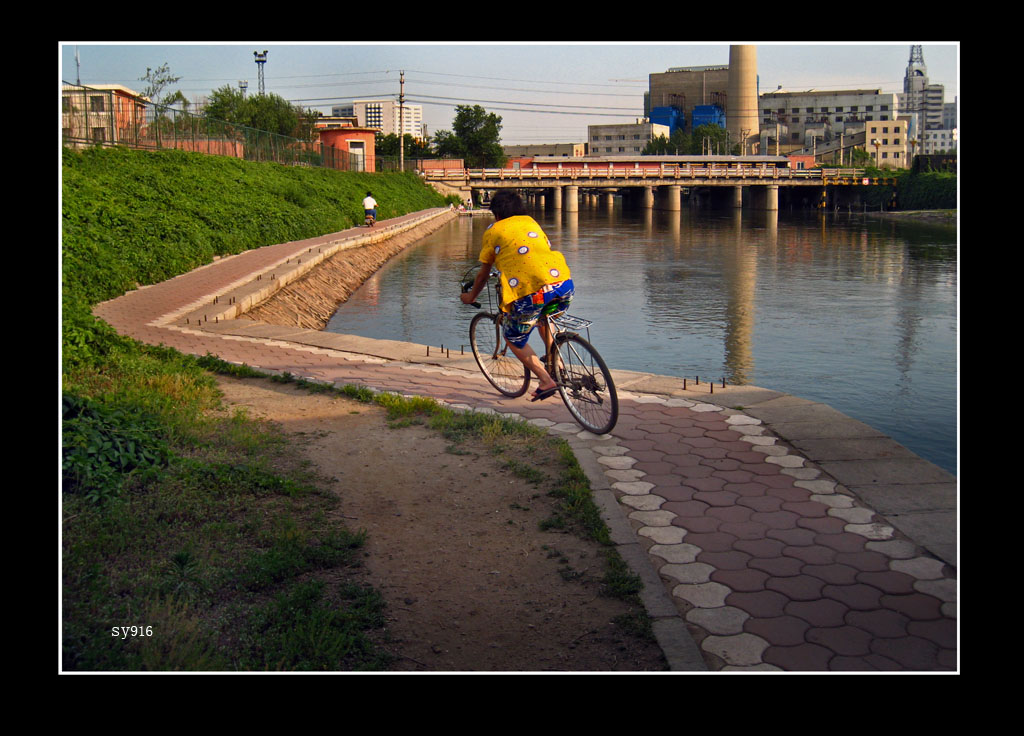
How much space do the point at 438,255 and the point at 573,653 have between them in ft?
84.1

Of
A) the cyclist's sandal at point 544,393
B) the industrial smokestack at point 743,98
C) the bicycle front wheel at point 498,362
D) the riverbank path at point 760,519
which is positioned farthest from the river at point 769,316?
the industrial smokestack at point 743,98

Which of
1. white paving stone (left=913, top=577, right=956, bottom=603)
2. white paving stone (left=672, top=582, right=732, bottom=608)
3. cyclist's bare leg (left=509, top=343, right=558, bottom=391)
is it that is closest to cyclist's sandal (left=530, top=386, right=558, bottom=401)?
cyclist's bare leg (left=509, top=343, right=558, bottom=391)

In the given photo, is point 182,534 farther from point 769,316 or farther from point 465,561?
point 769,316

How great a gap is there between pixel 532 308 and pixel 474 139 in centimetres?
7899

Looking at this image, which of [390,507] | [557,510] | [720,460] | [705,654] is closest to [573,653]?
[705,654]

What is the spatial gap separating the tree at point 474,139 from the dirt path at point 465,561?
3101 inches

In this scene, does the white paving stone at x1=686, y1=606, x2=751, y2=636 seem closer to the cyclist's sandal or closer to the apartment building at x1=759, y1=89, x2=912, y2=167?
the cyclist's sandal

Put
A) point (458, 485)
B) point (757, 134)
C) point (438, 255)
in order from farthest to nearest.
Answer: point (757, 134), point (438, 255), point (458, 485)

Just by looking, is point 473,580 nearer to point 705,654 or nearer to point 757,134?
point 705,654

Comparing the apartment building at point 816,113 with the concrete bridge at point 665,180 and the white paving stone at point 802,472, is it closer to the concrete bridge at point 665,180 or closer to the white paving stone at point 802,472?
the concrete bridge at point 665,180

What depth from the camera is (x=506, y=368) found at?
7.21m

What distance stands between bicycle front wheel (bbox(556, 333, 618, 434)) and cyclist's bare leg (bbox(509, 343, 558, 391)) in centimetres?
8

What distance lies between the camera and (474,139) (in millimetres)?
82562

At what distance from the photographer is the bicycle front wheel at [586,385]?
5.86m
